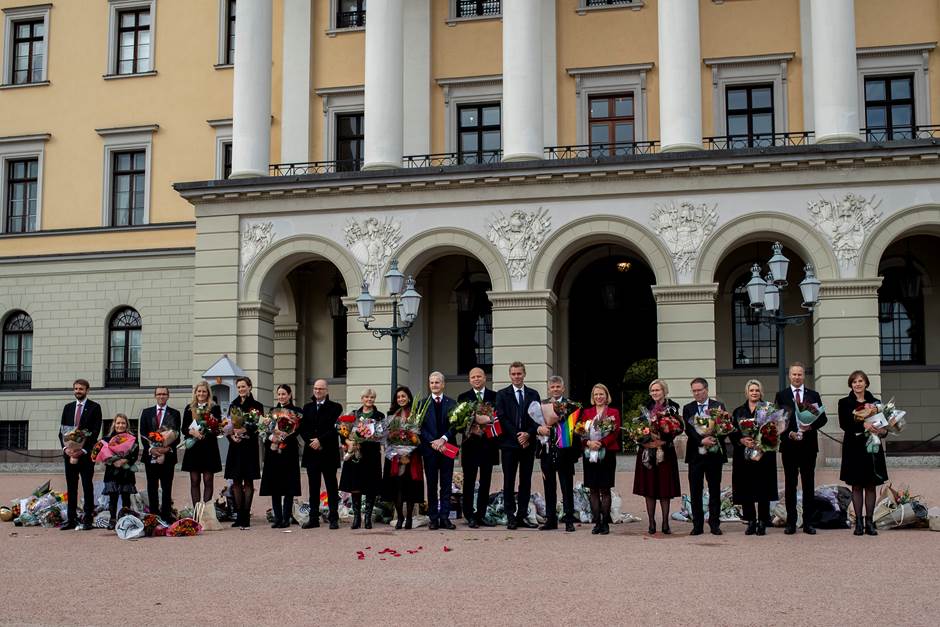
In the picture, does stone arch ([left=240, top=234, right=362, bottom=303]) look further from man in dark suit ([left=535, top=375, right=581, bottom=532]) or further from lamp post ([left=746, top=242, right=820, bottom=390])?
man in dark suit ([left=535, top=375, right=581, bottom=532])

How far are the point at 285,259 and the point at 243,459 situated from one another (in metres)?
14.1

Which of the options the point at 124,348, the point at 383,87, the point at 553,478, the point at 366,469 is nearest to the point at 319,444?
the point at 366,469

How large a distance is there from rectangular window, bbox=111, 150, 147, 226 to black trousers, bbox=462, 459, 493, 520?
22.3 metres

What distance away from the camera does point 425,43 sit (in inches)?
1225

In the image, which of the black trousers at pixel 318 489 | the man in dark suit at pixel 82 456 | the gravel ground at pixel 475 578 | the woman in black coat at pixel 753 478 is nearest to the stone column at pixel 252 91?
the man in dark suit at pixel 82 456

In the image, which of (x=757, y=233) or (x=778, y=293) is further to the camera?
(x=757, y=233)

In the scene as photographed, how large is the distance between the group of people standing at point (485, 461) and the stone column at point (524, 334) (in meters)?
11.1

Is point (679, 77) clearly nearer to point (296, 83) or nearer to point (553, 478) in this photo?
point (296, 83)

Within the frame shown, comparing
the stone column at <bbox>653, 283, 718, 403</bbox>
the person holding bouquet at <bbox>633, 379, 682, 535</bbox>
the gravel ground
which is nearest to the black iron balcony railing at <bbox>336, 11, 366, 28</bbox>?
the stone column at <bbox>653, 283, 718, 403</bbox>

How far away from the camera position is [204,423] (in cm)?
1526

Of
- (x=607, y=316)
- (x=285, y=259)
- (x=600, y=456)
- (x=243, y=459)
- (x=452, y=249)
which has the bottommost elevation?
(x=243, y=459)

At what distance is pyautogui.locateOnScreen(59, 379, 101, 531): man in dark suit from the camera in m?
15.6

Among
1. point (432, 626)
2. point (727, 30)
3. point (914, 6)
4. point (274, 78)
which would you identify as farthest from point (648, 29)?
point (432, 626)

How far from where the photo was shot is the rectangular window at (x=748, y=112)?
29109mm
